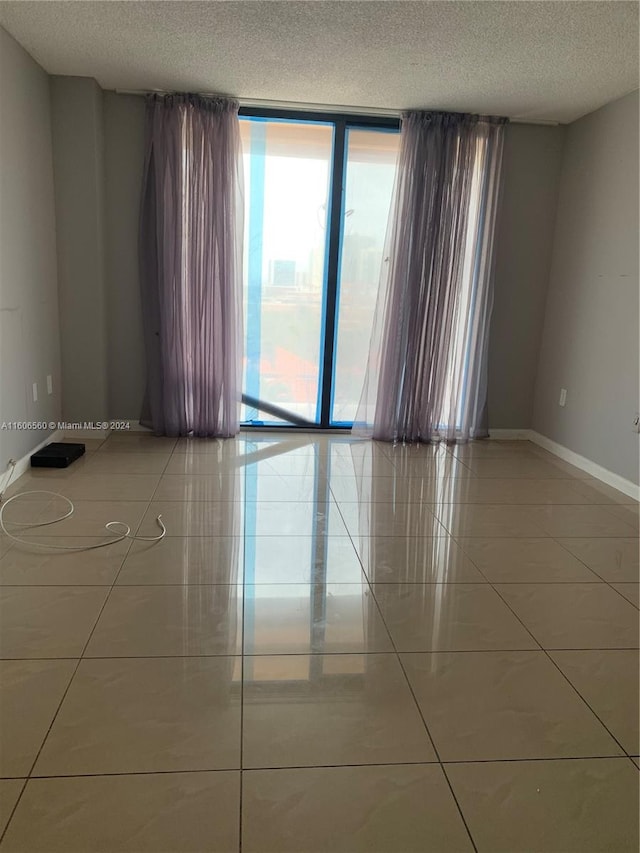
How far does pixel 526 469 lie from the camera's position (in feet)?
13.3

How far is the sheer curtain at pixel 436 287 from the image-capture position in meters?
4.26

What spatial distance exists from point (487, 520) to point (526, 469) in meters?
1.09

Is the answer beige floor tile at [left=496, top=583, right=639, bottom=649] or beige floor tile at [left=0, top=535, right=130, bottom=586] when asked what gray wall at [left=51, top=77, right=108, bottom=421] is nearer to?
beige floor tile at [left=0, top=535, right=130, bottom=586]

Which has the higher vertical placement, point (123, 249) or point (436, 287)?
point (123, 249)

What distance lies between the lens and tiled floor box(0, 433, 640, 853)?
1320 millimetres

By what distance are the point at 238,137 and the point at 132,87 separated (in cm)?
73

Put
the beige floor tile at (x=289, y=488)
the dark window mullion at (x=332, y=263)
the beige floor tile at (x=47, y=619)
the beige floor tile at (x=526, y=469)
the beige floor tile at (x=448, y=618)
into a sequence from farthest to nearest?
the dark window mullion at (x=332, y=263) < the beige floor tile at (x=526, y=469) < the beige floor tile at (x=289, y=488) < the beige floor tile at (x=448, y=618) < the beige floor tile at (x=47, y=619)

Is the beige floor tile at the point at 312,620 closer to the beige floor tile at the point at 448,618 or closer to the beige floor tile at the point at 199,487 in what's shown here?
the beige floor tile at the point at 448,618

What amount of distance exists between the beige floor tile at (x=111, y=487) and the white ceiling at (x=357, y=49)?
2.30 m

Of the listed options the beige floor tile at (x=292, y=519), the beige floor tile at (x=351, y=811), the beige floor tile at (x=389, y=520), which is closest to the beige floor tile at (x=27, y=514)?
the beige floor tile at (x=292, y=519)

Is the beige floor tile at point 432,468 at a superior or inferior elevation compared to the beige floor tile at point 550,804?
superior

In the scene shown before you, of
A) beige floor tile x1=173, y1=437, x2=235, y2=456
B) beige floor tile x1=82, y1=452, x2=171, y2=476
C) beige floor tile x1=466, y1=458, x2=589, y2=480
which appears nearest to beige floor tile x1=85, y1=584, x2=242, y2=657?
beige floor tile x1=82, y1=452, x2=171, y2=476

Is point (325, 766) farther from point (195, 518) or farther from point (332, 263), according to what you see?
point (332, 263)

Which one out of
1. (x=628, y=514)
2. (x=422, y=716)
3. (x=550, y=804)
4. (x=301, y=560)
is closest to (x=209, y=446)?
(x=301, y=560)
